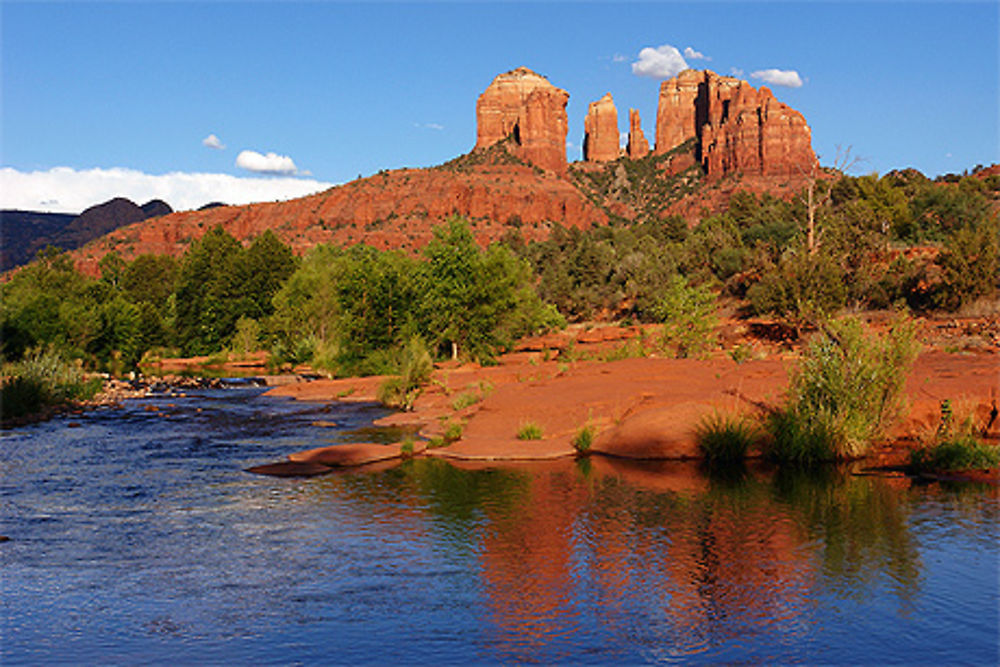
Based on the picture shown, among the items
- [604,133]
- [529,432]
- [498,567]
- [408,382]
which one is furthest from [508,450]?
[604,133]

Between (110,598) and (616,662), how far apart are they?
6287 millimetres

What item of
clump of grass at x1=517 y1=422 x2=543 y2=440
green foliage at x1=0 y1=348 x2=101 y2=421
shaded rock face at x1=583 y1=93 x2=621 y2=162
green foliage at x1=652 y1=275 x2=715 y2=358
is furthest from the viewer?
shaded rock face at x1=583 y1=93 x2=621 y2=162

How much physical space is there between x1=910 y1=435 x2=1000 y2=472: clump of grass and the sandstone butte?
115841mm

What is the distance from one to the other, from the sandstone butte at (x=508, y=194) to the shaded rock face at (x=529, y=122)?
13.8 inches

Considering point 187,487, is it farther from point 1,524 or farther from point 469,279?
point 469,279

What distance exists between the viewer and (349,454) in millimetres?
18641

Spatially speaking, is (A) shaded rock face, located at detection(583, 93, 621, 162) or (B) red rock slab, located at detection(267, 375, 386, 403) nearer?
(B) red rock slab, located at detection(267, 375, 386, 403)

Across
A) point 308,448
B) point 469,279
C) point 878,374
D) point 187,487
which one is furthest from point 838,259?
point 187,487

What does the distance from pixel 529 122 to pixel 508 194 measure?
113 feet

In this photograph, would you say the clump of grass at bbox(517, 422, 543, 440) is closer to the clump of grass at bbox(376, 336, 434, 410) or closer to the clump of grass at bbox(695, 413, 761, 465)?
the clump of grass at bbox(695, 413, 761, 465)

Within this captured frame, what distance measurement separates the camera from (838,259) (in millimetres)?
44250

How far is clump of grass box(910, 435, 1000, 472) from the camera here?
50.9 feet

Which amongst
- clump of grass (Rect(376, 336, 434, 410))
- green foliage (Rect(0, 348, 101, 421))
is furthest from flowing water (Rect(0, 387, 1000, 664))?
clump of grass (Rect(376, 336, 434, 410))

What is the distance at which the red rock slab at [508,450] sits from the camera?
60.4ft
